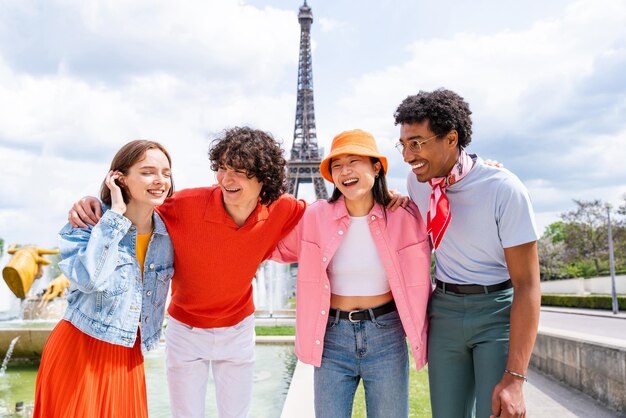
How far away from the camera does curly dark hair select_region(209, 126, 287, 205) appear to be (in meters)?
2.94

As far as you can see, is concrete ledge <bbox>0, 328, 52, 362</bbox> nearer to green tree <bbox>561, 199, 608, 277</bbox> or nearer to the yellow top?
the yellow top

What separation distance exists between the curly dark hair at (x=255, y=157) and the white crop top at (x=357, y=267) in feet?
1.85

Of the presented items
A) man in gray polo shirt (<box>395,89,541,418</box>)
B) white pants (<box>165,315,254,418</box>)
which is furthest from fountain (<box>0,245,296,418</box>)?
man in gray polo shirt (<box>395,89,541,418</box>)

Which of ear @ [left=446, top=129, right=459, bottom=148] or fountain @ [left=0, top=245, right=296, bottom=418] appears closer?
ear @ [left=446, top=129, right=459, bottom=148]

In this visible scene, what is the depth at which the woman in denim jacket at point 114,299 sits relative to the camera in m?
2.39

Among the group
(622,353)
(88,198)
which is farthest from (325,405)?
(622,353)

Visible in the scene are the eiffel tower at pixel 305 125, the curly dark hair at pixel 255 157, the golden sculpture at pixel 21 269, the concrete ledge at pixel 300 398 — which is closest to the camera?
the curly dark hair at pixel 255 157

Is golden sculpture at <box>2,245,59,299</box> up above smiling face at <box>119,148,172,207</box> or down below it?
below

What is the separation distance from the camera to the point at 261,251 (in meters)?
3.11

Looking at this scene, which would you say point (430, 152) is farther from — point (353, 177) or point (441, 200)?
point (353, 177)

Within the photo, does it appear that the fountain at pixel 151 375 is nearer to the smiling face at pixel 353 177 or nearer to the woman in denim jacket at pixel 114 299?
the woman in denim jacket at pixel 114 299

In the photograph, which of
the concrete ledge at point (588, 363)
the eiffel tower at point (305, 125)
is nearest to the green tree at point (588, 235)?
the eiffel tower at point (305, 125)

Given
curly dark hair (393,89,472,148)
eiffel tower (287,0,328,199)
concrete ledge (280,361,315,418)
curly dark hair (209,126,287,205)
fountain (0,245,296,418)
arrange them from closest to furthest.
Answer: curly dark hair (393,89,472,148)
curly dark hair (209,126,287,205)
concrete ledge (280,361,315,418)
fountain (0,245,296,418)
eiffel tower (287,0,328,199)

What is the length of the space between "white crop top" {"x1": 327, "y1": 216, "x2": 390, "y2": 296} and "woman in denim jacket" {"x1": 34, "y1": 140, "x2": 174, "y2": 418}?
978 mm
